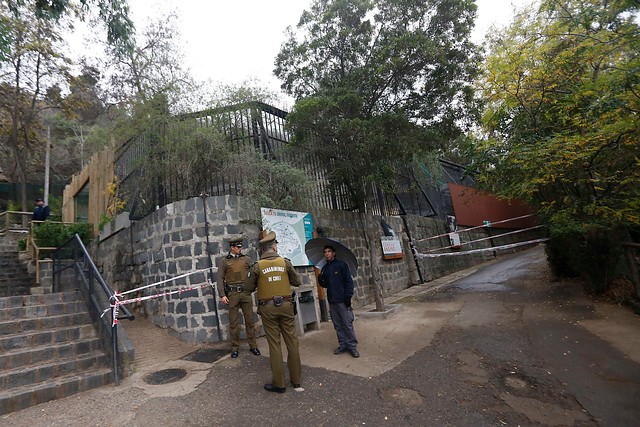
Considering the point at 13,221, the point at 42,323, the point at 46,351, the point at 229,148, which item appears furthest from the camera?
the point at 13,221

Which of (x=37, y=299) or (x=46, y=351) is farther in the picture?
(x=37, y=299)

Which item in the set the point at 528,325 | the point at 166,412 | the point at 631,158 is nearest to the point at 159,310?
the point at 166,412

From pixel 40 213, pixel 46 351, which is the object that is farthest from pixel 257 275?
pixel 40 213

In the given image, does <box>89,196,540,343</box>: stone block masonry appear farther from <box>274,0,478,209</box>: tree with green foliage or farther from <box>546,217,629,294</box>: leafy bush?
<box>546,217,629,294</box>: leafy bush

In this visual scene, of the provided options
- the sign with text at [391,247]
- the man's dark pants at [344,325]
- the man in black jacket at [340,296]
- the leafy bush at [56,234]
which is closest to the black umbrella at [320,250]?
the man in black jacket at [340,296]

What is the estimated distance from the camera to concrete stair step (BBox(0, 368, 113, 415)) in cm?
344

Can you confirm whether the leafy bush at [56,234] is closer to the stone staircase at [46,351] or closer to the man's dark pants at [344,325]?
the stone staircase at [46,351]

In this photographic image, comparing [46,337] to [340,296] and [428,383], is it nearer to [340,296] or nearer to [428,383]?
[340,296]

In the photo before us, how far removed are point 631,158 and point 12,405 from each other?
973cm

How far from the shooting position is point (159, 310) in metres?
6.49

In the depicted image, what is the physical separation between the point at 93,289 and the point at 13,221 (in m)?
15.1

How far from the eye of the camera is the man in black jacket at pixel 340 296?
499 cm

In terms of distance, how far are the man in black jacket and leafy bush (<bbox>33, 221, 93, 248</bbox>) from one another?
25.9ft

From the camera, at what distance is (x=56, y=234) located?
31.0ft
